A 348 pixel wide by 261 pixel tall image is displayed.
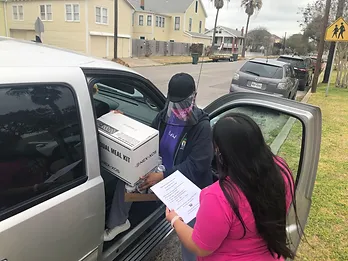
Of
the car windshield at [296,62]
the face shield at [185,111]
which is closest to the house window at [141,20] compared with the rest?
the car windshield at [296,62]

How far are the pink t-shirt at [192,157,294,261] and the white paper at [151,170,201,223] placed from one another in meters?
0.30

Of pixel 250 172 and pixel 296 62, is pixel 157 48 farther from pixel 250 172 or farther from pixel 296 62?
pixel 250 172

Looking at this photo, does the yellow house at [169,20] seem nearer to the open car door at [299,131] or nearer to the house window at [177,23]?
the house window at [177,23]

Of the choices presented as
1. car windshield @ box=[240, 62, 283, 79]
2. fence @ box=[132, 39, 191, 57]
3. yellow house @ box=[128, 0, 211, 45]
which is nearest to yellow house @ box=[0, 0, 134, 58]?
fence @ box=[132, 39, 191, 57]

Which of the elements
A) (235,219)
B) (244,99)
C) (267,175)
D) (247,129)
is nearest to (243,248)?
(235,219)

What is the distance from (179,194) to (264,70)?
9.33 m

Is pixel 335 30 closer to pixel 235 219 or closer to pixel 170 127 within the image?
pixel 170 127

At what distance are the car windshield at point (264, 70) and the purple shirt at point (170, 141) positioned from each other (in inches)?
341

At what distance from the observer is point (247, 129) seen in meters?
1.26

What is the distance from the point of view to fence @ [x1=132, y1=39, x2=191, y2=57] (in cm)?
3416

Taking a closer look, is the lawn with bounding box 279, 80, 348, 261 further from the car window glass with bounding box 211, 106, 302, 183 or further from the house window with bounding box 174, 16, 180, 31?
the house window with bounding box 174, 16, 180, 31

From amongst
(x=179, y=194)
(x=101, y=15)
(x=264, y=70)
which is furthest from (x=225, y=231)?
(x=101, y=15)

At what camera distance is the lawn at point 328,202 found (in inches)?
111

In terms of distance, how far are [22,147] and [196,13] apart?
166ft
